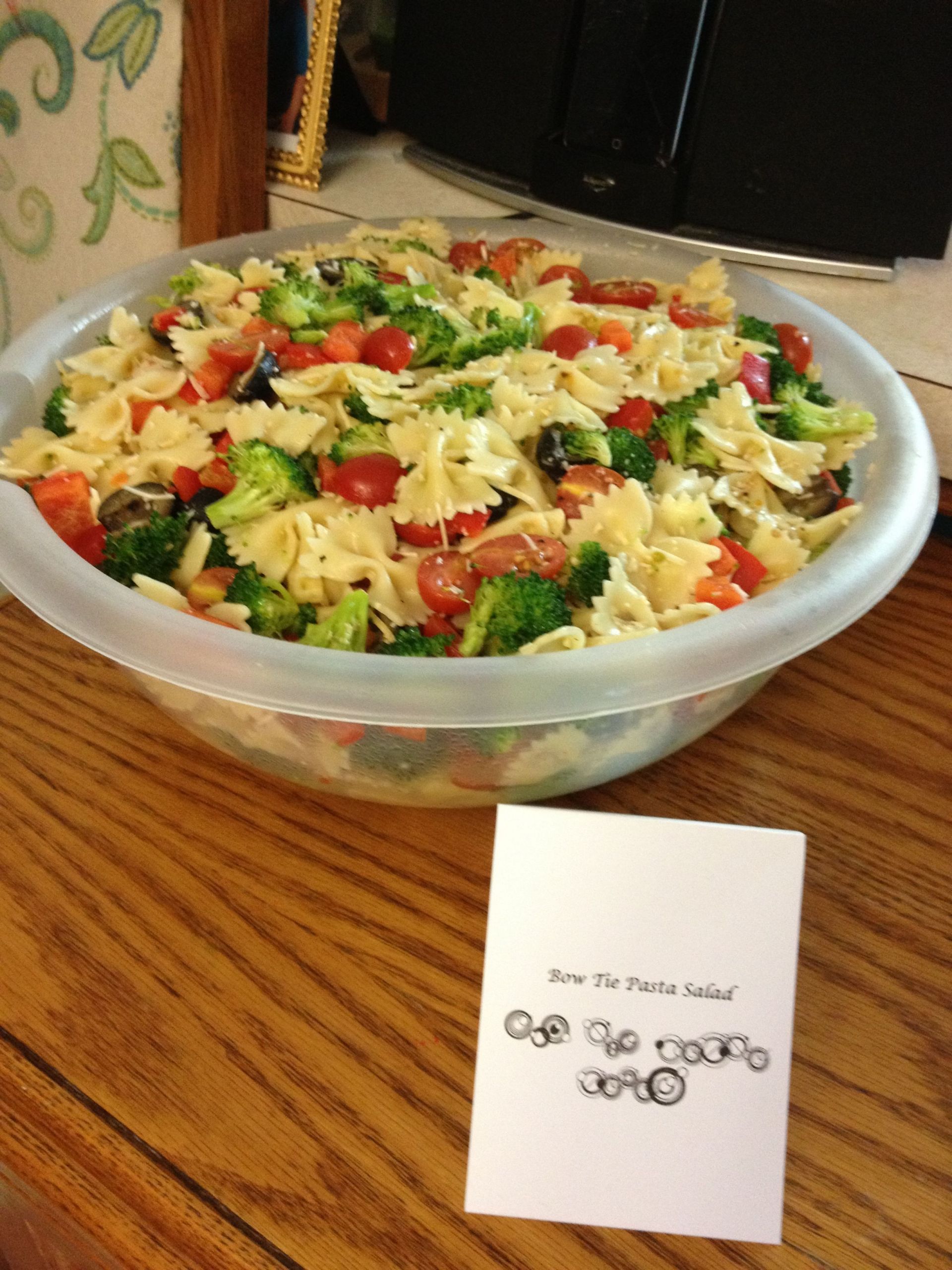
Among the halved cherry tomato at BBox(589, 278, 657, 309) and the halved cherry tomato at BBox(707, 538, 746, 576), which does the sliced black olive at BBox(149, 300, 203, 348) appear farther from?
the halved cherry tomato at BBox(707, 538, 746, 576)

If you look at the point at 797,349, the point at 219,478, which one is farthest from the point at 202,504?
the point at 797,349

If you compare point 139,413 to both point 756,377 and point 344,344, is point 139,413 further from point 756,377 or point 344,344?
point 756,377

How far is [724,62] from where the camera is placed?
1.21 meters

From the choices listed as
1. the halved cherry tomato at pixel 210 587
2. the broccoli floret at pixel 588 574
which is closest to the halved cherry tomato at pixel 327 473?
the halved cherry tomato at pixel 210 587

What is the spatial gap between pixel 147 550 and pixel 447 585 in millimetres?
226

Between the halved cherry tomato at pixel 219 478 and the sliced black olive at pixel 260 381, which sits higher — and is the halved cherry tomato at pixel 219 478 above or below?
below

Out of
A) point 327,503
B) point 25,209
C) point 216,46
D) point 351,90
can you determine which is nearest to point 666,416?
point 327,503

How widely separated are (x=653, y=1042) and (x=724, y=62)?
112cm

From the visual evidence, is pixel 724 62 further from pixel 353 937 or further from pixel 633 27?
pixel 353 937

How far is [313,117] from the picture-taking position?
139 centimetres

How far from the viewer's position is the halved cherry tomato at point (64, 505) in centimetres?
82

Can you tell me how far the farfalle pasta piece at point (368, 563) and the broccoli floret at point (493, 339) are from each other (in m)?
→ 0.22

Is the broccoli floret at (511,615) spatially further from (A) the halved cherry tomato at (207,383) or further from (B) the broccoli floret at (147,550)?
(A) the halved cherry tomato at (207,383)

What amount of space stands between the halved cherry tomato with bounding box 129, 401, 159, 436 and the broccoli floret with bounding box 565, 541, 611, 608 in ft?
1.40
